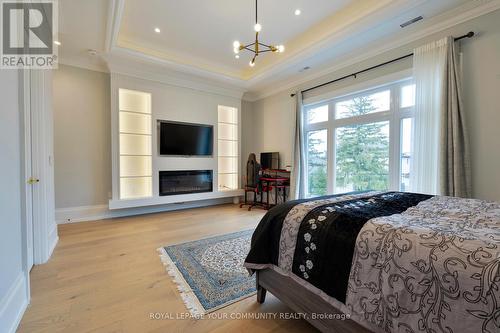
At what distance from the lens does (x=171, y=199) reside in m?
4.51

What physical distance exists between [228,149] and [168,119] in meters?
1.64

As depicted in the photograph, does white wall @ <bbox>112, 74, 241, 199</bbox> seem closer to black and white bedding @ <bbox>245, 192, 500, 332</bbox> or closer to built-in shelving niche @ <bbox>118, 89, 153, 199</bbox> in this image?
built-in shelving niche @ <bbox>118, 89, 153, 199</bbox>

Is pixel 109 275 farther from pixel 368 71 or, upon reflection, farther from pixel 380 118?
pixel 368 71

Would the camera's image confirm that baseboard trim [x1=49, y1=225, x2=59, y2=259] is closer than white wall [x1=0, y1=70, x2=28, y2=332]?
No

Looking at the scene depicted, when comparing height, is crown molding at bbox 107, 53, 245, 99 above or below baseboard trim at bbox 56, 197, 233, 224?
above

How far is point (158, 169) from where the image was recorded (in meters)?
4.40

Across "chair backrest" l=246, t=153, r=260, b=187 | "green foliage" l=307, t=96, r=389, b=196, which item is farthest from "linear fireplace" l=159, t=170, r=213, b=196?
"green foliage" l=307, t=96, r=389, b=196

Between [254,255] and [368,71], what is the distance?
11.6 feet

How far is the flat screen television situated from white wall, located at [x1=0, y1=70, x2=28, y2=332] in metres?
2.77

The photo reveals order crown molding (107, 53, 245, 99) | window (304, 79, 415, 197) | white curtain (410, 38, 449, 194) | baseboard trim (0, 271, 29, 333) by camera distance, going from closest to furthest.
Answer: baseboard trim (0, 271, 29, 333), white curtain (410, 38, 449, 194), window (304, 79, 415, 197), crown molding (107, 53, 245, 99)

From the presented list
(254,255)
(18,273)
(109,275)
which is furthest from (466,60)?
(18,273)

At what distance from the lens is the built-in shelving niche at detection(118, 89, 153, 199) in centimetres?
416

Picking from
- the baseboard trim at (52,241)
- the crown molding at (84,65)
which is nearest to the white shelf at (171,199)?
the baseboard trim at (52,241)

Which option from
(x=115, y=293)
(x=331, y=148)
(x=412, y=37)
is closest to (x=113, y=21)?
(x=115, y=293)
